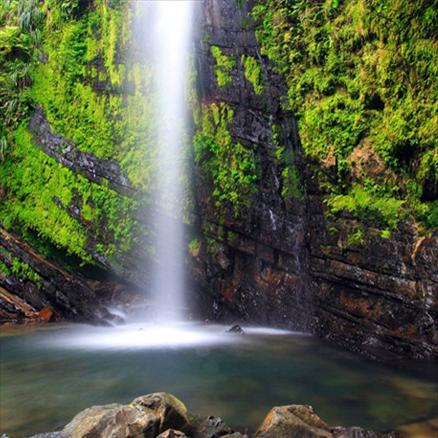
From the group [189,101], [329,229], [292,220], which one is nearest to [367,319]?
[329,229]

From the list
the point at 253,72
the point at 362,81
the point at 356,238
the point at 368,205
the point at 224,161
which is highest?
the point at 253,72

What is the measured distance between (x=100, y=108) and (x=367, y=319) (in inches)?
308

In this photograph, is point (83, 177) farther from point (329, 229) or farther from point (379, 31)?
point (379, 31)

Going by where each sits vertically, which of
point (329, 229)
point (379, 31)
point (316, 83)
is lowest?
point (329, 229)

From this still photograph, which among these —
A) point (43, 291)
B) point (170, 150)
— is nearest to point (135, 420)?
point (170, 150)

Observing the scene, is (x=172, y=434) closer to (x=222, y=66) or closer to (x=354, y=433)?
(x=354, y=433)

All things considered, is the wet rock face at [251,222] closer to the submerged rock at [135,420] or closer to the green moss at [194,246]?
the green moss at [194,246]

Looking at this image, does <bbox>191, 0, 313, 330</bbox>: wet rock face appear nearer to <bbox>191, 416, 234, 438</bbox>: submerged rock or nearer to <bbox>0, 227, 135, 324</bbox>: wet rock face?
<bbox>0, 227, 135, 324</bbox>: wet rock face

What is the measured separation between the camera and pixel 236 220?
11.0m

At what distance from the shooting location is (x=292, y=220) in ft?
33.1

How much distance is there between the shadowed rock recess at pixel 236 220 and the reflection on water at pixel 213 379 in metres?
0.80

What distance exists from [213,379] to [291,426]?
2.90 meters

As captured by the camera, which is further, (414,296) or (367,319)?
(367,319)

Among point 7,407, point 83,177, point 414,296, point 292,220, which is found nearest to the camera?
point 7,407
